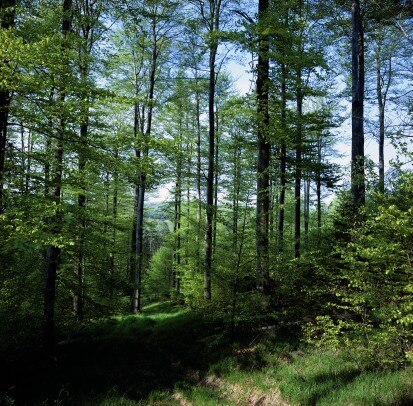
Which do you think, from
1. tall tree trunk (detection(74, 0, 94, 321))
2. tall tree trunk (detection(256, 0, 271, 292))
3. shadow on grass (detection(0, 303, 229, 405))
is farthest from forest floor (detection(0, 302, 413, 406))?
tall tree trunk (detection(74, 0, 94, 321))

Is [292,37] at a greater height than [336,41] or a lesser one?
lesser

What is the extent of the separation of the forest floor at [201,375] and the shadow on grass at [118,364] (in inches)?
1.0

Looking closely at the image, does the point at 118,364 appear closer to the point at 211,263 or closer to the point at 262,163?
the point at 211,263

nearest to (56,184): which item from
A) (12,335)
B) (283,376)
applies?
(12,335)

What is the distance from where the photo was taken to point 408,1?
10.3 meters

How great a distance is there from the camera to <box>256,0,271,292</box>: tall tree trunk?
8.80m

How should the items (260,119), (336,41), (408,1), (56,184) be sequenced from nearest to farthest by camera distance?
(56,184), (260,119), (408,1), (336,41)

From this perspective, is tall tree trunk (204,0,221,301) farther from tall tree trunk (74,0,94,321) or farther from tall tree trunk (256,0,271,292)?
tall tree trunk (74,0,94,321)

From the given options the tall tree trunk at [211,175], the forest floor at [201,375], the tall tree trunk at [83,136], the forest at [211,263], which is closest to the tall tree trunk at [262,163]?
the forest at [211,263]

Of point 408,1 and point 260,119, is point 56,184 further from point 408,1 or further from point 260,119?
point 408,1

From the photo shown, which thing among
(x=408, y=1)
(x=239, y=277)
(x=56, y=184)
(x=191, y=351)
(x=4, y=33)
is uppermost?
(x=408, y=1)

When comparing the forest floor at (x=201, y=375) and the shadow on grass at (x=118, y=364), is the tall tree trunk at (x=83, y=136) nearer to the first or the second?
the shadow on grass at (x=118, y=364)

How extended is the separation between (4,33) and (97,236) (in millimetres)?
5446

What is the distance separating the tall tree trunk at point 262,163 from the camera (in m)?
8.80
